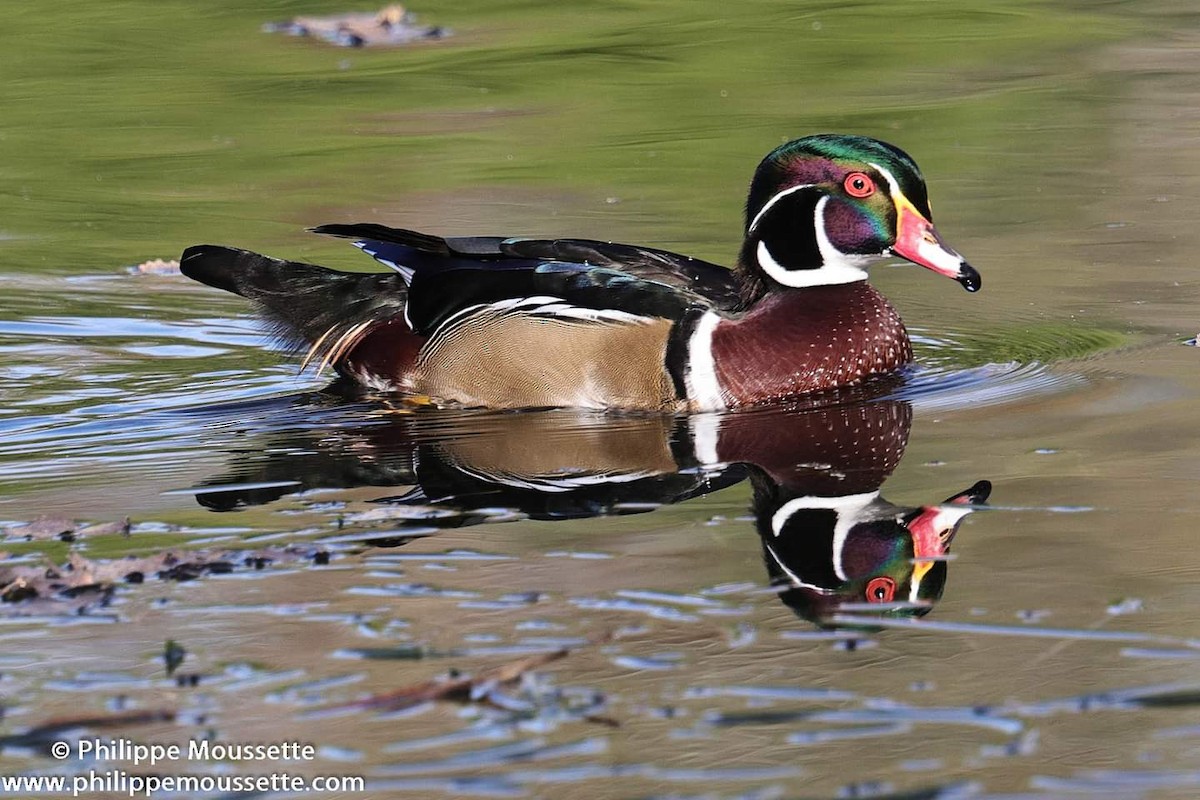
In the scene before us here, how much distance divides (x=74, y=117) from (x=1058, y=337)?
8194 millimetres

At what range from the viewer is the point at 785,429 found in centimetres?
711

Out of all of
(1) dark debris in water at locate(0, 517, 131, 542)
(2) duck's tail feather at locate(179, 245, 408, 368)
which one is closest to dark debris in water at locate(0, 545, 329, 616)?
(1) dark debris in water at locate(0, 517, 131, 542)

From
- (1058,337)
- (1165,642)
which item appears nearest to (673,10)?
(1058,337)

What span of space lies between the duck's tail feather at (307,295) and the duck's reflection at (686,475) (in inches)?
29.5

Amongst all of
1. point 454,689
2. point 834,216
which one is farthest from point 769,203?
point 454,689

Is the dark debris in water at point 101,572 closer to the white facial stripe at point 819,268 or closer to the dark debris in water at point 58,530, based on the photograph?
the dark debris in water at point 58,530

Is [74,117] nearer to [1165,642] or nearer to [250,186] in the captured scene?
[250,186]

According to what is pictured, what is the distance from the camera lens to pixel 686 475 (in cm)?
639

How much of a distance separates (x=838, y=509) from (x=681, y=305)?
202 centimetres

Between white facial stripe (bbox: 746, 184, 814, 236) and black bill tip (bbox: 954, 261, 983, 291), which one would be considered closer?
black bill tip (bbox: 954, 261, 983, 291)

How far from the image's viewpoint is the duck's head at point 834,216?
25.3 ft

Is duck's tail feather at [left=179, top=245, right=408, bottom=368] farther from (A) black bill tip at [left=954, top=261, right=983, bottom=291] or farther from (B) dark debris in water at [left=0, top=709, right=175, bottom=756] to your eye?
(B) dark debris in water at [left=0, top=709, right=175, bottom=756]

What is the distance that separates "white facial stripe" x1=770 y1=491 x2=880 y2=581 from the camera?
5.54 meters

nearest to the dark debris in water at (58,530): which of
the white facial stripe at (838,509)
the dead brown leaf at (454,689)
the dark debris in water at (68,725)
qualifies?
the dark debris in water at (68,725)
